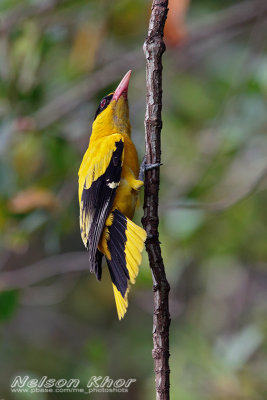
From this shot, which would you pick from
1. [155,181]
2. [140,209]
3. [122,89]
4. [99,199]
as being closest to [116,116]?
[122,89]

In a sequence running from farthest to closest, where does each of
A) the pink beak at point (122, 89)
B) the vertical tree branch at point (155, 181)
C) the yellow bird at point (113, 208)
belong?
the pink beak at point (122, 89) < the yellow bird at point (113, 208) < the vertical tree branch at point (155, 181)

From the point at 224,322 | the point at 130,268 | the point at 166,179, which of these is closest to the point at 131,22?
the point at 166,179

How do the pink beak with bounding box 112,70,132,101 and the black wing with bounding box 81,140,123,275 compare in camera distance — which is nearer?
the black wing with bounding box 81,140,123,275

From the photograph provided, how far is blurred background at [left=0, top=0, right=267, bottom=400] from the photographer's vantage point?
12.2 feet

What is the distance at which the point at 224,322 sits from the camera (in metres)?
4.96

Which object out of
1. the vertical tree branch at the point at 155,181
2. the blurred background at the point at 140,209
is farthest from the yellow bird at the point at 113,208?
the blurred background at the point at 140,209

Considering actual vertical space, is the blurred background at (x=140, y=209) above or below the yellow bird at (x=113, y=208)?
above

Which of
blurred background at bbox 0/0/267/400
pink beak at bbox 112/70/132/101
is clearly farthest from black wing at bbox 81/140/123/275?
blurred background at bbox 0/0/267/400

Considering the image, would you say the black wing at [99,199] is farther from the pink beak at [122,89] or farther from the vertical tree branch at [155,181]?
the vertical tree branch at [155,181]

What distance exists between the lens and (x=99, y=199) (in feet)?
9.60

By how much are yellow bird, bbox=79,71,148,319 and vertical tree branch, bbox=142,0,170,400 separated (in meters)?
0.20

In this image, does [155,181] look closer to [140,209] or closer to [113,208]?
[113,208]

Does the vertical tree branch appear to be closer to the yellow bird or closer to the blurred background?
the yellow bird

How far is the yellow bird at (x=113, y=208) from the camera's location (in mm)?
2602
